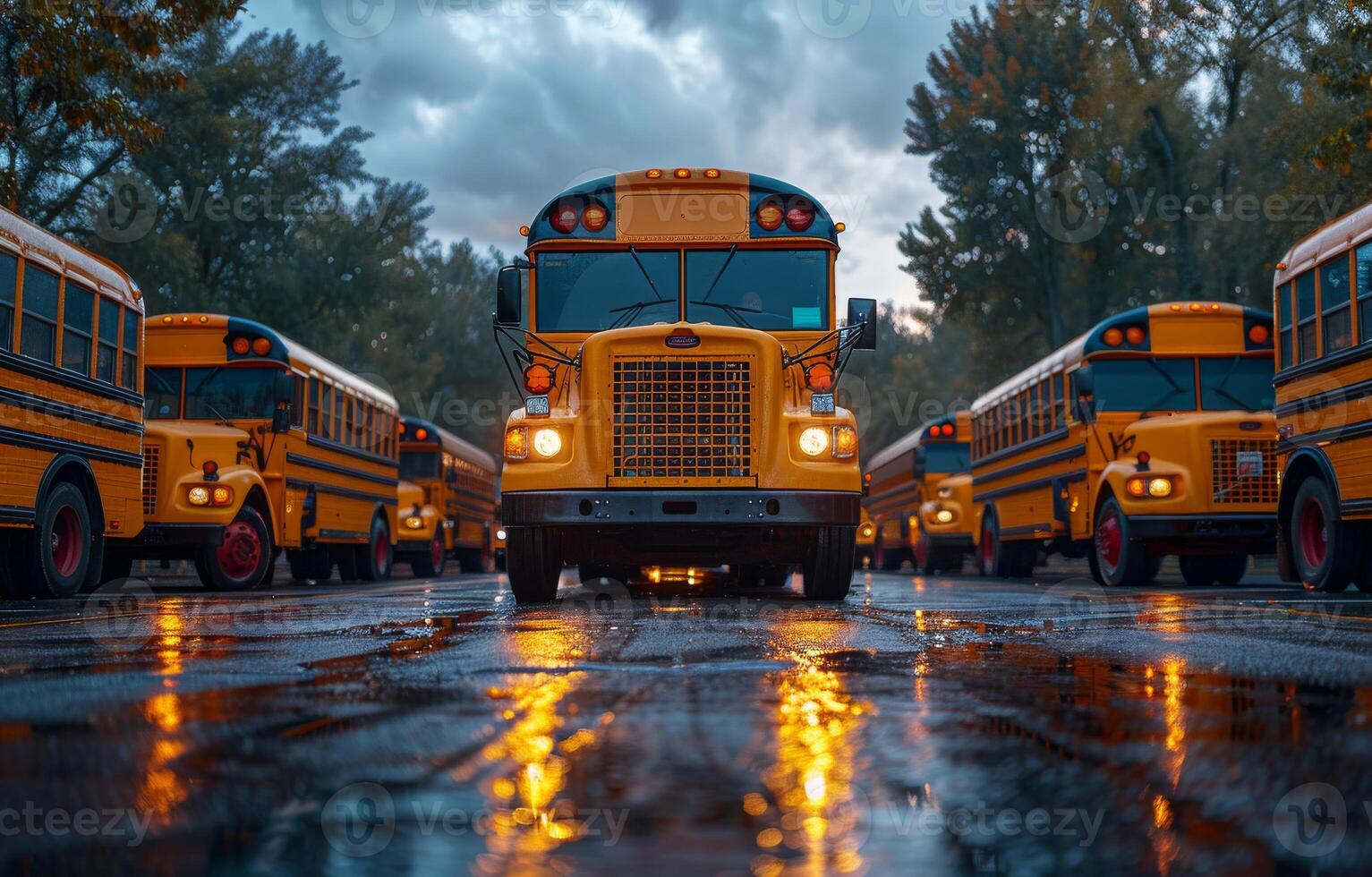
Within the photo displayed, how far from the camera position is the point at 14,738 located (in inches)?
112

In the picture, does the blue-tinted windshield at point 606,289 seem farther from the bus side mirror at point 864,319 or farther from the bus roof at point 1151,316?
the bus roof at point 1151,316

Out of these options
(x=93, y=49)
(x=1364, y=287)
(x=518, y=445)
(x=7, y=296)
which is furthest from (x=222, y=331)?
(x=1364, y=287)

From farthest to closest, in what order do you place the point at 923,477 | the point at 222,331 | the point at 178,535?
the point at 923,477, the point at 222,331, the point at 178,535

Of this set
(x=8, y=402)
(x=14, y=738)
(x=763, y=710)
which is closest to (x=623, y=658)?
(x=763, y=710)

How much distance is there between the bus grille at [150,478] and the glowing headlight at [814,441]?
7.51 meters

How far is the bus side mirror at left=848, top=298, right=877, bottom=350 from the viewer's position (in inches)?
375

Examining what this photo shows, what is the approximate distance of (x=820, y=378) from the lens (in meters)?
9.49

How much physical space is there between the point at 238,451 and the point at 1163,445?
907 cm

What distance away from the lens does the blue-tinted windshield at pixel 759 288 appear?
9.86 m

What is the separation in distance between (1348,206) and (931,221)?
13020mm

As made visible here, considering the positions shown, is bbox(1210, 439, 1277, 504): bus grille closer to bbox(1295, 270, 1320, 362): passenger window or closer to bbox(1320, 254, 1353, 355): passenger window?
bbox(1295, 270, 1320, 362): passenger window

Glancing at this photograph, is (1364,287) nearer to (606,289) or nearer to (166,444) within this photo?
(606,289)

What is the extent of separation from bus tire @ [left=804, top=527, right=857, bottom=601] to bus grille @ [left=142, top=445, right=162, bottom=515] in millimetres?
7280

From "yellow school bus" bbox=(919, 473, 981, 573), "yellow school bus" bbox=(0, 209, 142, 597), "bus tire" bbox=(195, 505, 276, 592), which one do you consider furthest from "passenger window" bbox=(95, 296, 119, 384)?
"yellow school bus" bbox=(919, 473, 981, 573)
